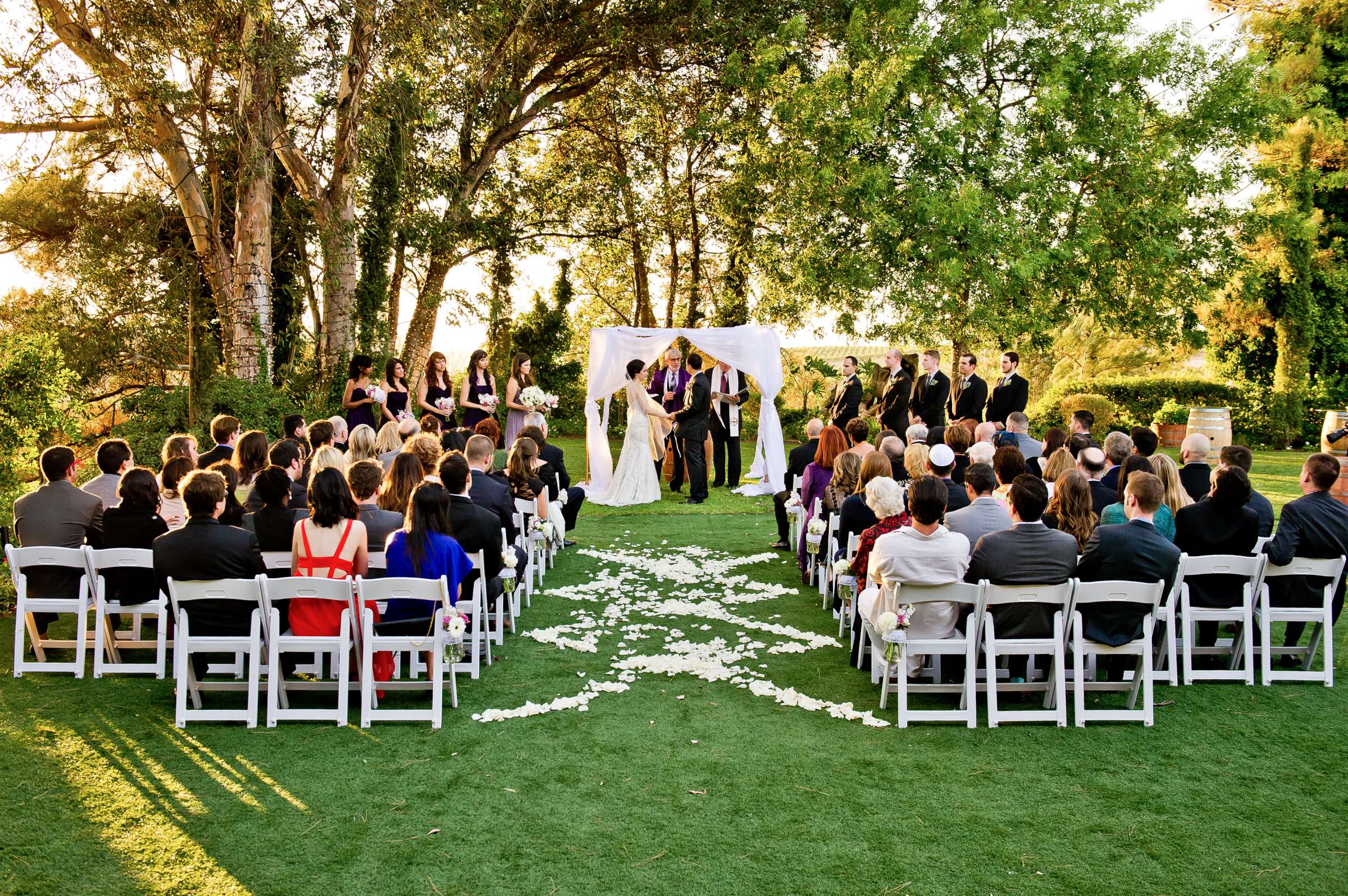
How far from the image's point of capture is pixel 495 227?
66.7 ft

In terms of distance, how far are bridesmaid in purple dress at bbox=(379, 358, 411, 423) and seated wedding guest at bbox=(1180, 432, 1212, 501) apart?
7.87 m

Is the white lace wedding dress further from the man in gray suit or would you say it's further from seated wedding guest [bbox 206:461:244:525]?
the man in gray suit

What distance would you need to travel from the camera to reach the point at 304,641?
4.64 meters

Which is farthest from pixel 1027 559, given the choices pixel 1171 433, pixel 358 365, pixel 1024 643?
pixel 1171 433

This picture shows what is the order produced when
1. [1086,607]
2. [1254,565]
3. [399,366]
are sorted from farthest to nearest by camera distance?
[399,366] < [1254,565] < [1086,607]

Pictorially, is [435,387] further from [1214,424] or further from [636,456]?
[1214,424]

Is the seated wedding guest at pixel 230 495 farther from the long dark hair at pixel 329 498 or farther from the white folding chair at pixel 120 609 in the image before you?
the long dark hair at pixel 329 498

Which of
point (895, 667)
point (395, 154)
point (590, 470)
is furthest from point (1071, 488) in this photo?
point (395, 154)

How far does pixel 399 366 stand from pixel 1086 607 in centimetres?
796

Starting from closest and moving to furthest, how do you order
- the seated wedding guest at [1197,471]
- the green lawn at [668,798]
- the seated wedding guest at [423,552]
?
1. the green lawn at [668,798]
2. the seated wedding guest at [423,552]
3. the seated wedding guest at [1197,471]

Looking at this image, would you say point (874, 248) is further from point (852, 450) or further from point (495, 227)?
point (852, 450)

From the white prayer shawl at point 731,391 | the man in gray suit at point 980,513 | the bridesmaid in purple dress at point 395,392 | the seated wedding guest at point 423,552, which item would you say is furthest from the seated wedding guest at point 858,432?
A: the white prayer shawl at point 731,391

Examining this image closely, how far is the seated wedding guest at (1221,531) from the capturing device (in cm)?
554

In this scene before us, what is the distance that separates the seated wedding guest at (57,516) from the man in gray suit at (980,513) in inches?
205
